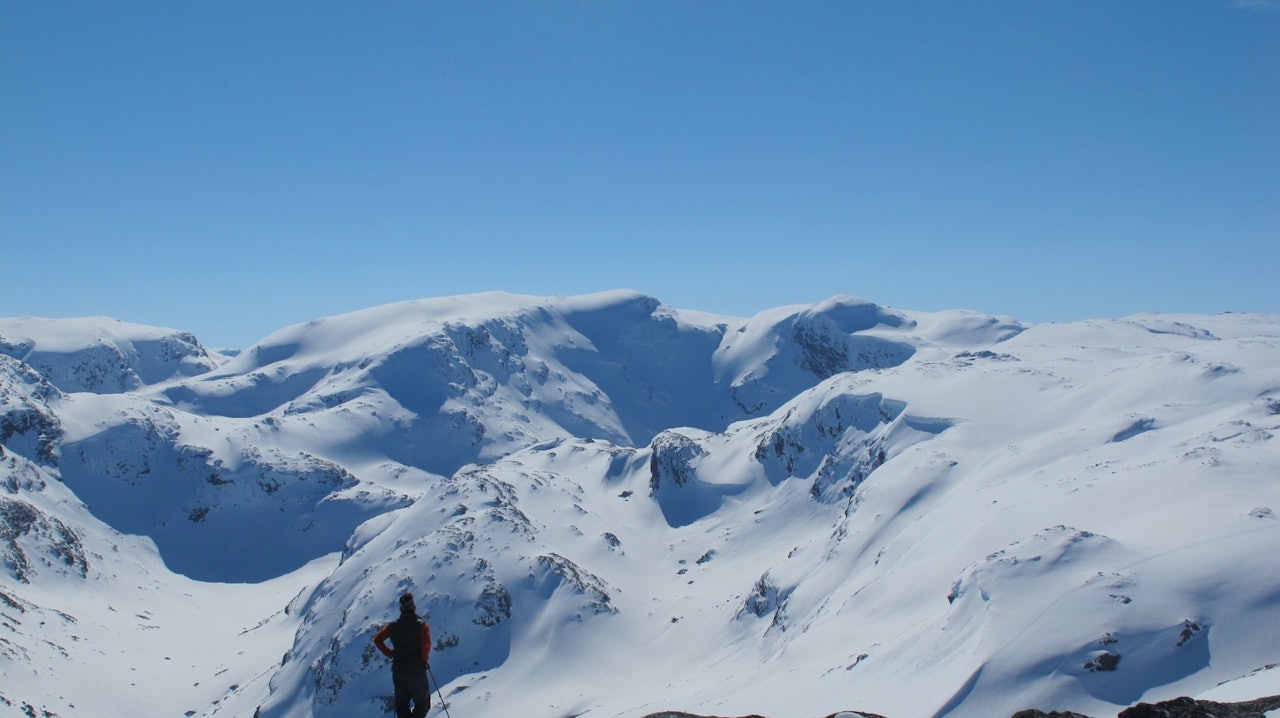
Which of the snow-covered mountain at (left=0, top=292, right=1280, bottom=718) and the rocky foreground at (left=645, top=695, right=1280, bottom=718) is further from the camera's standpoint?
the snow-covered mountain at (left=0, top=292, right=1280, bottom=718)

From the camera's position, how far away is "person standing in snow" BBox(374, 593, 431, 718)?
19281mm

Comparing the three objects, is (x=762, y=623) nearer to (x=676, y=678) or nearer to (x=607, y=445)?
(x=676, y=678)

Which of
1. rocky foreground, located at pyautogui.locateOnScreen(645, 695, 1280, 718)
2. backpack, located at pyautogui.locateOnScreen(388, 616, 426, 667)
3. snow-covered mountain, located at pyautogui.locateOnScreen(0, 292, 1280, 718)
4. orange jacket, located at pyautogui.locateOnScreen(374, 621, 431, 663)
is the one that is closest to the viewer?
rocky foreground, located at pyautogui.locateOnScreen(645, 695, 1280, 718)

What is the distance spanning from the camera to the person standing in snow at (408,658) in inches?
759

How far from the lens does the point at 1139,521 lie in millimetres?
45156

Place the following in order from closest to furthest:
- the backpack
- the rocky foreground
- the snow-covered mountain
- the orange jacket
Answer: the rocky foreground → the orange jacket → the backpack → the snow-covered mountain

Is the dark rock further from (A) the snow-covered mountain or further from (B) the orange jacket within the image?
(B) the orange jacket

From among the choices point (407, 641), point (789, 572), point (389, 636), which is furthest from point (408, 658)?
point (789, 572)

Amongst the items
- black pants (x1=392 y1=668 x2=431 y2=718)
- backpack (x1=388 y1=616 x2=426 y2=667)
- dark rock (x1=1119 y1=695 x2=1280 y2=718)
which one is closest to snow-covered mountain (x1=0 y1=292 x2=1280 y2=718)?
dark rock (x1=1119 y1=695 x2=1280 y2=718)

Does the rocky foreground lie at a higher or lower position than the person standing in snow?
lower

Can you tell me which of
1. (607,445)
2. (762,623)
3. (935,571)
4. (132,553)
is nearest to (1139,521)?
(935,571)

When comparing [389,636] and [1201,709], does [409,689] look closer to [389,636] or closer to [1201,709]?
[389,636]

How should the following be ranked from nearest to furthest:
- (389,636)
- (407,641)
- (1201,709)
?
(1201,709) < (407,641) < (389,636)

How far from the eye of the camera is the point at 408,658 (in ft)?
63.7
